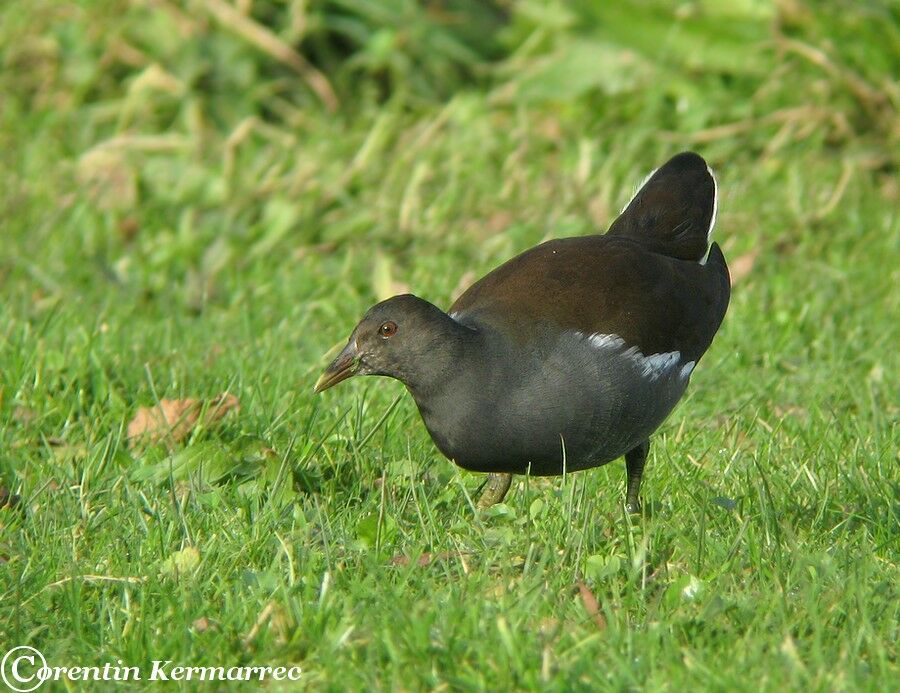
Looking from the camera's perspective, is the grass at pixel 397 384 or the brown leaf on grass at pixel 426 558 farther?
the brown leaf on grass at pixel 426 558

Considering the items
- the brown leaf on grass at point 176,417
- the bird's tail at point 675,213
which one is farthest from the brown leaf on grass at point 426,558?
the bird's tail at point 675,213

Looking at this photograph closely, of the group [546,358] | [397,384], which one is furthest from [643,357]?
[397,384]

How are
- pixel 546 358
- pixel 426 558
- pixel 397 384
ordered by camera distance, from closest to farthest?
pixel 426 558 < pixel 546 358 < pixel 397 384

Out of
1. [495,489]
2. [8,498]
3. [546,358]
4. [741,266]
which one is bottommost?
[8,498]

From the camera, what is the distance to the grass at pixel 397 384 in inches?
114

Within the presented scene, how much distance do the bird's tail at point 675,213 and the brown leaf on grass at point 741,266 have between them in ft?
3.86

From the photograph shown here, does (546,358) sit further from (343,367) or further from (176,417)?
(176,417)

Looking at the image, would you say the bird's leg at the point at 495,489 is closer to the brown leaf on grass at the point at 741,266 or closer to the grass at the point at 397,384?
the grass at the point at 397,384

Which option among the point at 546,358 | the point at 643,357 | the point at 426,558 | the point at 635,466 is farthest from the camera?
the point at 635,466

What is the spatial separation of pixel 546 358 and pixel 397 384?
1105 mm

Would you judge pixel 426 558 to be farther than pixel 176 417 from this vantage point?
No

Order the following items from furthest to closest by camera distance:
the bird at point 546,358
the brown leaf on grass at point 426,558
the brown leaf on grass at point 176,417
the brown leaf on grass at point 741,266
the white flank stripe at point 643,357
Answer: the brown leaf on grass at point 741,266 → the brown leaf on grass at point 176,417 → the white flank stripe at point 643,357 → the bird at point 546,358 → the brown leaf on grass at point 426,558

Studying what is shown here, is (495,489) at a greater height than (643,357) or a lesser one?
lesser

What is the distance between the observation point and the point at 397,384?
4.53 meters
